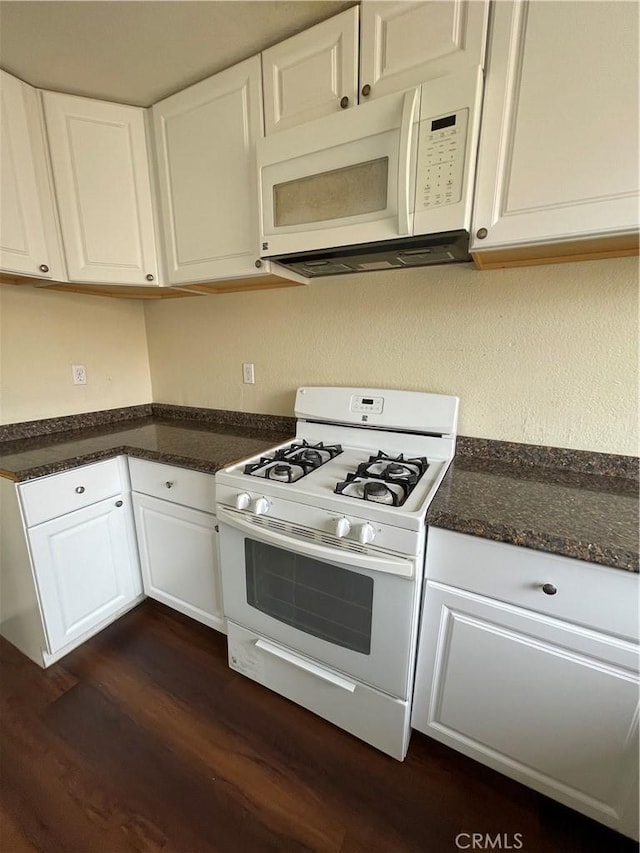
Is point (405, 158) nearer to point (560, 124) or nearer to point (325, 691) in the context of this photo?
point (560, 124)

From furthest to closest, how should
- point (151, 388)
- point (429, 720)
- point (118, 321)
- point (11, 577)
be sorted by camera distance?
point (151, 388) → point (118, 321) → point (11, 577) → point (429, 720)

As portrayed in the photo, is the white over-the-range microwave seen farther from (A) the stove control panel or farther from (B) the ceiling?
(A) the stove control panel

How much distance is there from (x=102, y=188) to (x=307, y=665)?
2.05 meters

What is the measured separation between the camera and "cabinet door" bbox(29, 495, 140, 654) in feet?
4.72

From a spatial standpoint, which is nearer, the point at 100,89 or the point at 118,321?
the point at 100,89

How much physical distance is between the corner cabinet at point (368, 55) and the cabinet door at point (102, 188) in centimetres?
69

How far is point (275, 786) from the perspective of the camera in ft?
3.81

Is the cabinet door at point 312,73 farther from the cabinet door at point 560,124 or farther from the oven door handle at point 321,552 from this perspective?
the oven door handle at point 321,552

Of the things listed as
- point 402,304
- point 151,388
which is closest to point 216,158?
point 402,304

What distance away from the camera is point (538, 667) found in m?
0.97

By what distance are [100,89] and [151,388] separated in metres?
1.42

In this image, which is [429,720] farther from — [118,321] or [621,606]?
[118,321]

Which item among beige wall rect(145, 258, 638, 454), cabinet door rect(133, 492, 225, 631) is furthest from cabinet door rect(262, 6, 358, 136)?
cabinet door rect(133, 492, 225, 631)

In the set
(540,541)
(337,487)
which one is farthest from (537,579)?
(337,487)
